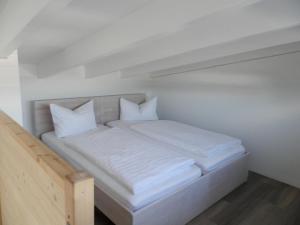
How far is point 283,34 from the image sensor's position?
1665 millimetres

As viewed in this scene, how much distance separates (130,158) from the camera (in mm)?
2066

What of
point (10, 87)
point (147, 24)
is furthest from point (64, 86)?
point (147, 24)

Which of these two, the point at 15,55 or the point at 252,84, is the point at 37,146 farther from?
the point at 252,84

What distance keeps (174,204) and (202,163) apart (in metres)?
0.56

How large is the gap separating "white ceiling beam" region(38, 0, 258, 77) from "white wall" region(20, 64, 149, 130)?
1.37 m

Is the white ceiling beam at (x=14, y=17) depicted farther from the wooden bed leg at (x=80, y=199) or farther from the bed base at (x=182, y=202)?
the bed base at (x=182, y=202)

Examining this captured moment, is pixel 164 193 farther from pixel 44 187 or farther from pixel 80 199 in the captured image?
pixel 80 199

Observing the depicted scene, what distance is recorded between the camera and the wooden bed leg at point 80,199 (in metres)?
0.58

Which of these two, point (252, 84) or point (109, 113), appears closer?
point (252, 84)

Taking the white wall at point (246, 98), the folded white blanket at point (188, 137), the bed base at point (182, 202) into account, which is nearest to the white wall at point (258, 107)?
the white wall at point (246, 98)

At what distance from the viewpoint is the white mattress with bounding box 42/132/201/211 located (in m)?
1.61

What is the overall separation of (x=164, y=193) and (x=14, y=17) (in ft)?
5.13

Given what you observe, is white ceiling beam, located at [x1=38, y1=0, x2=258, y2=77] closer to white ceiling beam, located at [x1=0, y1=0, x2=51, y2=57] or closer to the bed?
white ceiling beam, located at [x1=0, y1=0, x2=51, y2=57]

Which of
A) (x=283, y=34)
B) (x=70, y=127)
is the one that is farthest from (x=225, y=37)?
(x=70, y=127)
